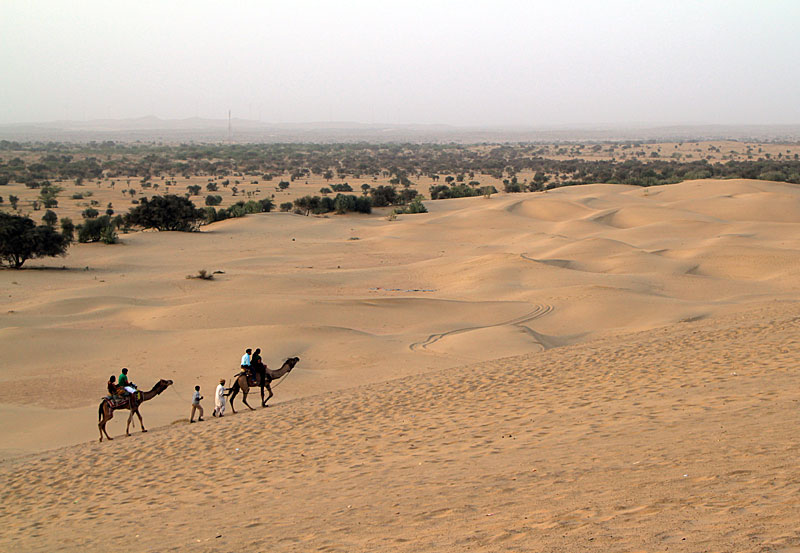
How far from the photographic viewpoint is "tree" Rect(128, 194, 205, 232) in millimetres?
40156

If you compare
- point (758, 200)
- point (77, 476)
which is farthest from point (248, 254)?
point (758, 200)

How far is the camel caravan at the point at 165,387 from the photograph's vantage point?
1169cm

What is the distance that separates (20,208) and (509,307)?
1476 inches

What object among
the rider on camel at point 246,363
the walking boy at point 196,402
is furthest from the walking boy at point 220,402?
the rider on camel at point 246,363

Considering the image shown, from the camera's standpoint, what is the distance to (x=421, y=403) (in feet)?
39.7

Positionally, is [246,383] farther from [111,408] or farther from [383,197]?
[383,197]

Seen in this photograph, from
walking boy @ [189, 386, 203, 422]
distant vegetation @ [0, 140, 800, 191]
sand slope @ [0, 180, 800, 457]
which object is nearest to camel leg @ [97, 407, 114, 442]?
sand slope @ [0, 180, 800, 457]

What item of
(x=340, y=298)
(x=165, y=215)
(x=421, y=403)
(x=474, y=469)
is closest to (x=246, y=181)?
(x=165, y=215)

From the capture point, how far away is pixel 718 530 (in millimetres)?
5020

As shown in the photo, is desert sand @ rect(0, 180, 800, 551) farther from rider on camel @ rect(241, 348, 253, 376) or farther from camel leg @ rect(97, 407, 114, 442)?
rider on camel @ rect(241, 348, 253, 376)

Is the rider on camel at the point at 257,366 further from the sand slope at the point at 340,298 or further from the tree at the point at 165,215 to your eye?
the tree at the point at 165,215

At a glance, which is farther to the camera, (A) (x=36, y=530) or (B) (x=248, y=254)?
(B) (x=248, y=254)

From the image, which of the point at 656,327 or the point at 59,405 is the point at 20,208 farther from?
the point at 656,327

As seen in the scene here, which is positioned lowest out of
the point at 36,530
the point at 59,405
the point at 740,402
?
the point at 59,405
